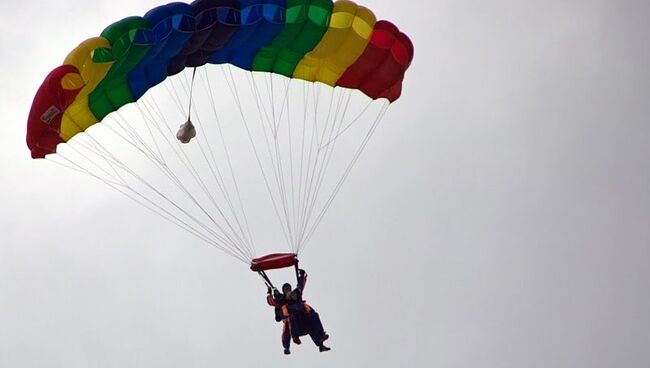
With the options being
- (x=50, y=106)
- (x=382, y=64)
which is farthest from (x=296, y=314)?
(x=50, y=106)

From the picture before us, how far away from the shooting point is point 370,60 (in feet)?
95.9

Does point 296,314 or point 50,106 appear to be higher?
point 50,106

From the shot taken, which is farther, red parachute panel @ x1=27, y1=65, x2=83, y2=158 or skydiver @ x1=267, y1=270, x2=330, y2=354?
skydiver @ x1=267, y1=270, x2=330, y2=354

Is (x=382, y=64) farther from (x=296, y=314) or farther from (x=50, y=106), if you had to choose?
(x=50, y=106)

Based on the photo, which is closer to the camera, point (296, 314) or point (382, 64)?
point (296, 314)

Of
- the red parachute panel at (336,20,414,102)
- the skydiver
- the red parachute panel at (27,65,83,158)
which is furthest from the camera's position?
the red parachute panel at (336,20,414,102)

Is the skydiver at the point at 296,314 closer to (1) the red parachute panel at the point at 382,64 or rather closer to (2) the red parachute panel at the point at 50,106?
(1) the red parachute panel at the point at 382,64

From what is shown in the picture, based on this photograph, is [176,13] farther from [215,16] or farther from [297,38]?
[297,38]

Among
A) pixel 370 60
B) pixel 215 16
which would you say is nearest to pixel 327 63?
pixel 370 60

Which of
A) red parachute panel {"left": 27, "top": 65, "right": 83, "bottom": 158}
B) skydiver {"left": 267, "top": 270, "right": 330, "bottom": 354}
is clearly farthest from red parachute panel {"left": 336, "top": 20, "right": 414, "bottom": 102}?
red parachute panel {"left": 27, "top": 65, "right": 83, "bottom": 158}

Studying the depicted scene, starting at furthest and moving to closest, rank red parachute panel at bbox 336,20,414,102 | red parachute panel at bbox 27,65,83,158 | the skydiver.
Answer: red parachute panel at bbox 336,20,414,102, the skydiver, red parachute panel at bbox 27,65,83,158

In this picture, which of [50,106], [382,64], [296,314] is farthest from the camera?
[382,64]

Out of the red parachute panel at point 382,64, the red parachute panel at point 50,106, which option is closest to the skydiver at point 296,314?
the red parachute panel at point 382,64

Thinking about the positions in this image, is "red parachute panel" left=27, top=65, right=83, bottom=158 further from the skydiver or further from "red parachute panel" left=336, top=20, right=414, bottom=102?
"red parachute panel" left=336, top=20, right=414, bottom=102
